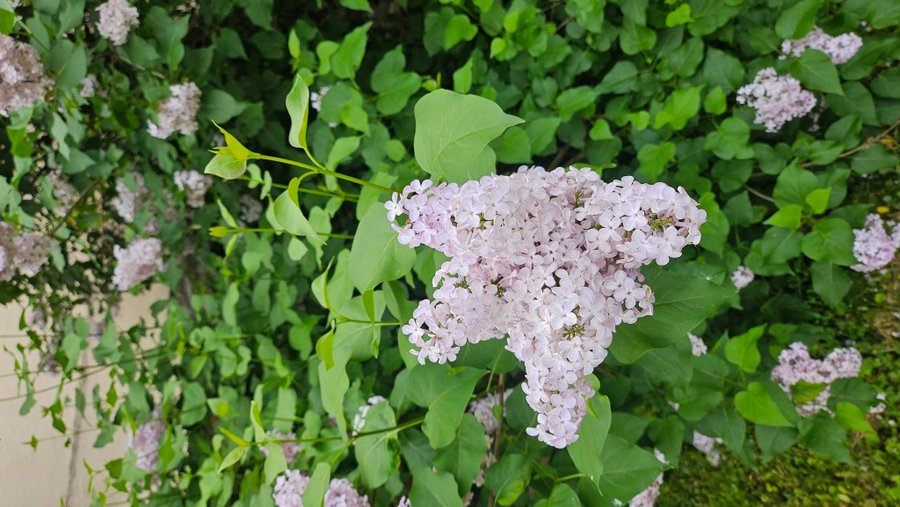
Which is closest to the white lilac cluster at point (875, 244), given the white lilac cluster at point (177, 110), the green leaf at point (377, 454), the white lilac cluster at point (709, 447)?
the white lilac cluster at point (709, 447)

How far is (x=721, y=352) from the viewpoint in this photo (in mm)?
1185

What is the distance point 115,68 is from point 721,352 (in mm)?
1526

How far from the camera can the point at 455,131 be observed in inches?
23.3

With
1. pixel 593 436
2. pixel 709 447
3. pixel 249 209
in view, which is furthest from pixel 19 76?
pixel 709 447

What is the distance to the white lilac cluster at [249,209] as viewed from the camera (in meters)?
1.67

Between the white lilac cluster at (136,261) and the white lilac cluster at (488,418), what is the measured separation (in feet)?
3.31

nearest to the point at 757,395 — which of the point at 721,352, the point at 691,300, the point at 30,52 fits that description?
the point at 721,352

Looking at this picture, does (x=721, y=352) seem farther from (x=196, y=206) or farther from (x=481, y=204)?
(x=196, y=206)

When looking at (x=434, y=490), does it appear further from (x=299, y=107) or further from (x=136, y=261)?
(x=136, y=261)

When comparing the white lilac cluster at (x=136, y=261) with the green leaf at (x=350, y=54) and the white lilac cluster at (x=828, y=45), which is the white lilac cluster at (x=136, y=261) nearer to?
the green leaf at (x=350, y=54)

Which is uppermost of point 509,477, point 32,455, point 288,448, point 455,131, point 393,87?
point 455,131

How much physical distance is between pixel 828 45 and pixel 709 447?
103cm

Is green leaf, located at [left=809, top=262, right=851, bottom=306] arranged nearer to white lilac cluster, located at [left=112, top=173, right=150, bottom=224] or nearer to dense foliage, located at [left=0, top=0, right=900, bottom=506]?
dense foliage, located at [left=0, top=0, right=900, bottom=506]

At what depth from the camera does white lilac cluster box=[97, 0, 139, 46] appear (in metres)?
1.19
